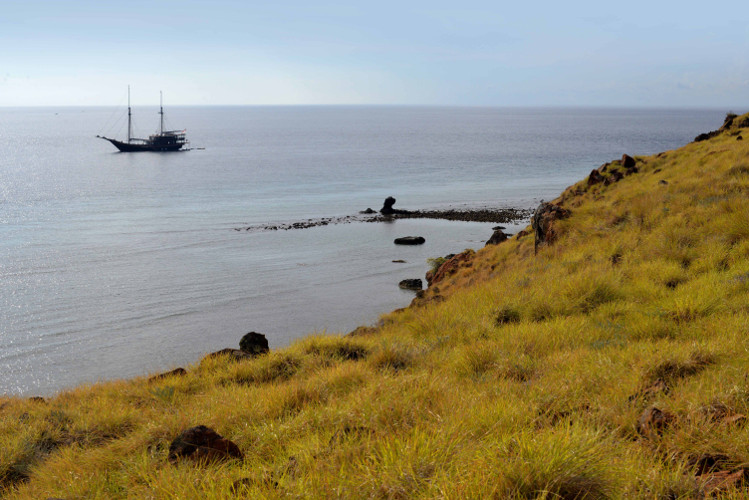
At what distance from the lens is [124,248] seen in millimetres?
36656

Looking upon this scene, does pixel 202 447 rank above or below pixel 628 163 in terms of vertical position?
below

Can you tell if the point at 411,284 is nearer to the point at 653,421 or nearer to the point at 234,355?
the point at 234,355

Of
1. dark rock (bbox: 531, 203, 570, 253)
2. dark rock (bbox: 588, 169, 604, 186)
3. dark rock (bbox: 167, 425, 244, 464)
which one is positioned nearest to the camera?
dark rock (bbox: 167, 425, 244, 464)

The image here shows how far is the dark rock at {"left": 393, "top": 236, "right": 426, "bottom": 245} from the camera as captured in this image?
3916 centimetres

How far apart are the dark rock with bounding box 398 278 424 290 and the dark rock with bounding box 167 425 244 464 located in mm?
22967

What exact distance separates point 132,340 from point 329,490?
776 inches

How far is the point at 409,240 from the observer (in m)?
39.2

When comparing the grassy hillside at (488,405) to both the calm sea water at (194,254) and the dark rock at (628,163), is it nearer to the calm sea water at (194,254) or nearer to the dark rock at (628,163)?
the dark rock at (628,163)

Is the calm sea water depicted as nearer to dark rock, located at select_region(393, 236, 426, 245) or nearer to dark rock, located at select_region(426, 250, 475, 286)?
dark rock, located at select_region(393, 236, 426, 245)

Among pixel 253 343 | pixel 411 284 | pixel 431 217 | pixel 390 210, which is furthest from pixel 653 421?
pixel 390 210

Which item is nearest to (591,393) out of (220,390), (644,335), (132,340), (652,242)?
(644,335)

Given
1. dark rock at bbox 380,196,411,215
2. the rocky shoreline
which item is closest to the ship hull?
the rocky shoreline

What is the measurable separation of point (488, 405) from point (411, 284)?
75.6 ft

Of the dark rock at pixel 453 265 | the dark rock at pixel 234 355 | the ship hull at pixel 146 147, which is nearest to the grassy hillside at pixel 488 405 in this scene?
the dark rock at pixel 234 355
